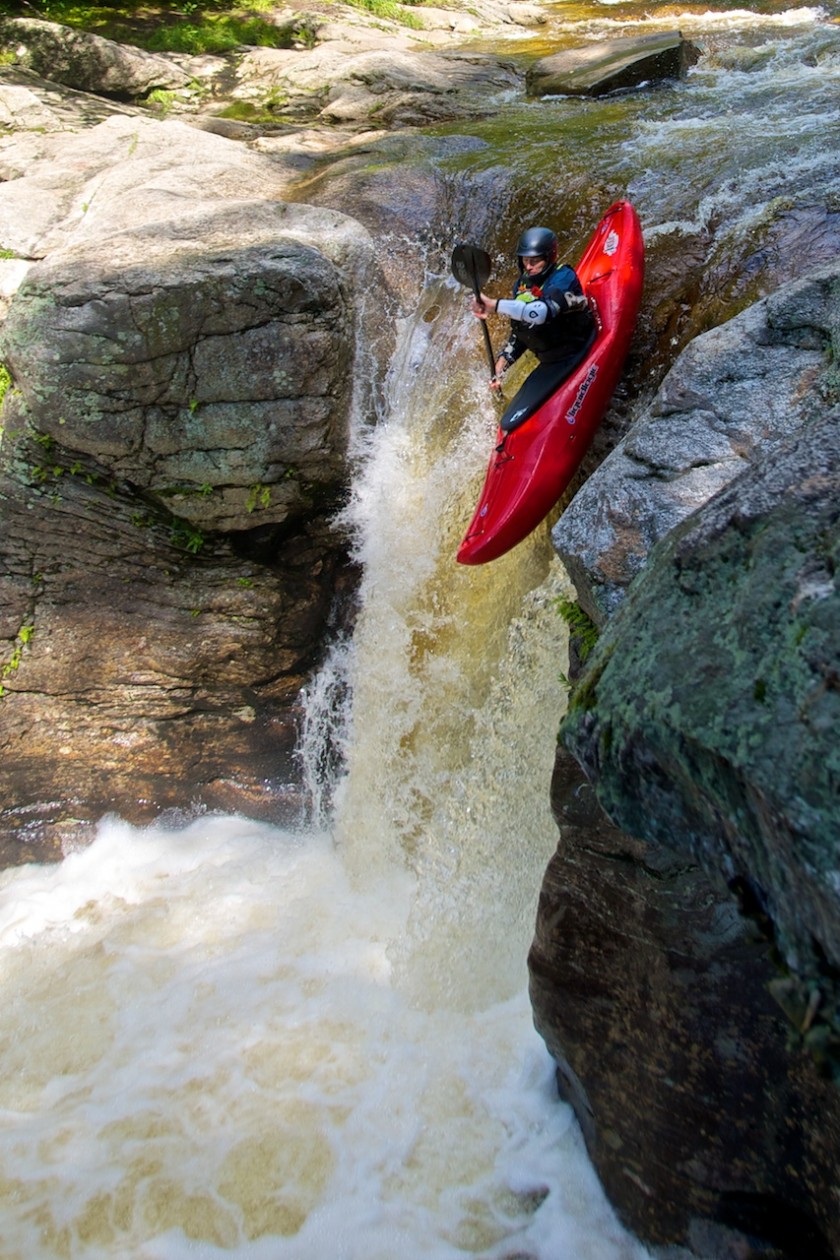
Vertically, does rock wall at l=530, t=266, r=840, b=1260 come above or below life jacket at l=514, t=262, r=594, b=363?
below

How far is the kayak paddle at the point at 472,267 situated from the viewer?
4.82 m

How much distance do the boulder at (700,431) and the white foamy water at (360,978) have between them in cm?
102

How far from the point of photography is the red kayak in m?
4.18

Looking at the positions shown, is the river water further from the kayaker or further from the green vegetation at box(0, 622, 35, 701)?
the green vegetation at box(0, 622, 35, 701)

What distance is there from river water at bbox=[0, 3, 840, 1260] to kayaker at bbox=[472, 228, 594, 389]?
0.40 metres

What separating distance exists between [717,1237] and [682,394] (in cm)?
305

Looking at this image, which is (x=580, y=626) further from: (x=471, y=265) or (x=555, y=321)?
(x=471, y=265)

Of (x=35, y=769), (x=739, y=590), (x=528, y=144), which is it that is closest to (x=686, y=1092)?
(x=739, y=590)

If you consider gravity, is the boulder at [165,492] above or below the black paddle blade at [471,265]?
below

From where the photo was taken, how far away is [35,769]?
561 centimetres

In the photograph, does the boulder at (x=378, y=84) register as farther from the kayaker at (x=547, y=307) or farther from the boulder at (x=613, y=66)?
the kayaker at (x=547, y=307)

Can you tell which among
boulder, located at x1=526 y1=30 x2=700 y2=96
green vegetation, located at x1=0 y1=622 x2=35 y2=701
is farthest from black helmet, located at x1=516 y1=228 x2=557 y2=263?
boulder, located at x1=526 y1=30 x2=700 y2=96

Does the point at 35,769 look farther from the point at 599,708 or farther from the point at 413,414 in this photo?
the point at 599,708

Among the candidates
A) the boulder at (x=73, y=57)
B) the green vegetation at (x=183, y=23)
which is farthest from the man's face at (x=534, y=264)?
the green vegetation at (x=183, y=23)
